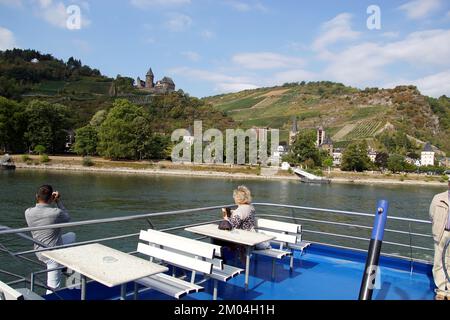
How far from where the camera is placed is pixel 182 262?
3.76 m

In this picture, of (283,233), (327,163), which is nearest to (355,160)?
(327,163)

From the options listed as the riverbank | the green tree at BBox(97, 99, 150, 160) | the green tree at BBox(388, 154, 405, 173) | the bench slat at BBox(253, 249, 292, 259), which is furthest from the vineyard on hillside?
the bench slat at BBox(253, 249, 292, 259)

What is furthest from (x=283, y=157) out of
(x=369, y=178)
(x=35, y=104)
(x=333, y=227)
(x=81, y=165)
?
(x=333, y=227)

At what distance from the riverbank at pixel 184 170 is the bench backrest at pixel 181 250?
230 ft

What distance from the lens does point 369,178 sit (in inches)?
3366

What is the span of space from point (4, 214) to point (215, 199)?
65.5 feet

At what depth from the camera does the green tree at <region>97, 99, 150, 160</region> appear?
76250 millimetres

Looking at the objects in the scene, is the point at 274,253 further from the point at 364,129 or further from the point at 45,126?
the point at 364,129

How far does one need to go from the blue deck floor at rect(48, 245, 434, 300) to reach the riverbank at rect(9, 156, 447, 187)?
2704 inches

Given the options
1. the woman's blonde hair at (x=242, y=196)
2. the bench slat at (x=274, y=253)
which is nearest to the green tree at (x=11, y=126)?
the woman's blonde hair at (x=242, y=196)

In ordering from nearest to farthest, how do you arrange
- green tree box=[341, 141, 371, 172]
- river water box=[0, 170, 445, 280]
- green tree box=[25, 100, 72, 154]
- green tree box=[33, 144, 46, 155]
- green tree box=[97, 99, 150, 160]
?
river water box=[0, 170, 445, 280], green tree box=[33, 144, 46, 155], green tree box=[25, 100, 72, 154], green tree box=[97, 99, 150, 160], green tree box=[341, 141, 371, 172]

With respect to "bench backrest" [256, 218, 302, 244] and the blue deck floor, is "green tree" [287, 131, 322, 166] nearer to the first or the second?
the blue deck floor
